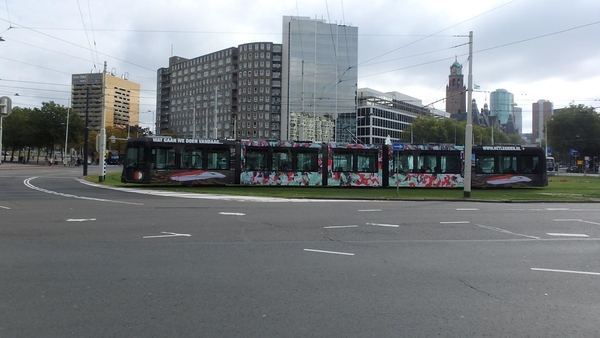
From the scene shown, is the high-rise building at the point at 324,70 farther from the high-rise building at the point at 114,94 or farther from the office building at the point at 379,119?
the high-rise building at the point at 114,94

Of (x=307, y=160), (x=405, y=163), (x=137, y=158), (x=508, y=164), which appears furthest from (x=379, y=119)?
(x=137, y=158)

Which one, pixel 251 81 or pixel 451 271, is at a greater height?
pixel 251 81

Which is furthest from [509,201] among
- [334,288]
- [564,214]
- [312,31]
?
[312,31]

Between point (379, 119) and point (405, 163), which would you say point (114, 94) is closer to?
point (405, 163)

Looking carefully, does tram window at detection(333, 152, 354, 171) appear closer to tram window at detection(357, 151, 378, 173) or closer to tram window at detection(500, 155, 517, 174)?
tram window at detection(357, 151, 378, 173)

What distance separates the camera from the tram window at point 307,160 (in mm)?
28625

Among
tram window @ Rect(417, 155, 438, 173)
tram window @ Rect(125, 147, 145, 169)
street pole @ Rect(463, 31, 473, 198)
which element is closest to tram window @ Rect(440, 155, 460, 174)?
tram window @ Rect(417, 155, 438, 173)

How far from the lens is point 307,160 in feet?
94.1

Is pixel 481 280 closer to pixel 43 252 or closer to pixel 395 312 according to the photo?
pixel 395 312

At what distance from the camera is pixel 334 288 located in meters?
6.05

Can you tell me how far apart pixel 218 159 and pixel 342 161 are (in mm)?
7551

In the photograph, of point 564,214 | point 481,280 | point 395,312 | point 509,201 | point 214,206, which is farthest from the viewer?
point 509,201

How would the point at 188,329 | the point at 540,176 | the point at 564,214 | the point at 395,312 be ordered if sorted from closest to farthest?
the point at 188,329 → the point at 395,312 → the point at 564,214 → the point at 540,176

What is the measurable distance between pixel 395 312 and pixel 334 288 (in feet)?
3.60
